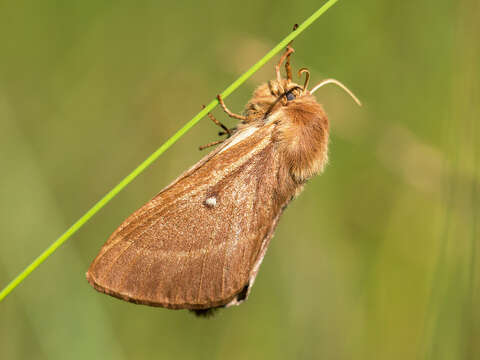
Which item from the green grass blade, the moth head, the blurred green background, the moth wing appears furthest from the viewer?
the blurred green background

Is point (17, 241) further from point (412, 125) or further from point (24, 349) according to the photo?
point (412, 125)

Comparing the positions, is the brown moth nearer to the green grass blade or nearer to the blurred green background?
the green grass blade

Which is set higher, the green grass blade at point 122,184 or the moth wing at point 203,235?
the green grass blade at point 122,184

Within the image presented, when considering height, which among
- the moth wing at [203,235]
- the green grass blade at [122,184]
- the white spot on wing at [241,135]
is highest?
the green grass blade at [122,184]

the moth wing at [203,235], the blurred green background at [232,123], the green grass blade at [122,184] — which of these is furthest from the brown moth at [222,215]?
the blurred green background at [232,123]

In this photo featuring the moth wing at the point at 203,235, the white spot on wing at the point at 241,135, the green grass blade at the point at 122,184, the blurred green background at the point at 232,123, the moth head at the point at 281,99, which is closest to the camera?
the green grass blade at the point at 122,184

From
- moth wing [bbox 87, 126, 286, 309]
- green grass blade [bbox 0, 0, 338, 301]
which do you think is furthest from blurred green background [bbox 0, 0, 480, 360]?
green grass blade [bbox 0, 0, 338, 301]

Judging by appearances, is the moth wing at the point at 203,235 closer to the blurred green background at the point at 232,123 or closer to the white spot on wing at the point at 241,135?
the white spot on wing at the point at 241,135

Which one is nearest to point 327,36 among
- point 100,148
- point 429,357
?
point 100,148

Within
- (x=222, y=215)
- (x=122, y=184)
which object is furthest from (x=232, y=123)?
(x=122, y=184)

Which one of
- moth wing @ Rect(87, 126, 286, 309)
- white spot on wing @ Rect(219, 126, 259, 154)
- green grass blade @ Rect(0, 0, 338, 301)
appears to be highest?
green grass blade @ Rect(0, 0, 338, 301)
